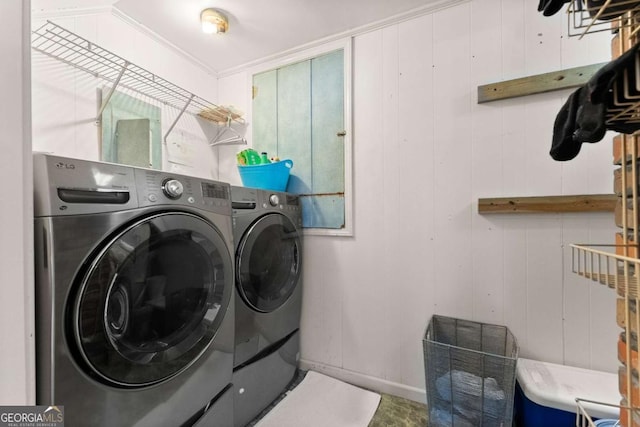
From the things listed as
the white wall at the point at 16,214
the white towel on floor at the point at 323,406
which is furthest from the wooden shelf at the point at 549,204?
the white wall at the point at 16,214

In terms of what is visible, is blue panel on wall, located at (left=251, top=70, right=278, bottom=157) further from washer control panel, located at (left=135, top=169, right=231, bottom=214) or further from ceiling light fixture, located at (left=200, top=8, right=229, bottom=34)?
washer control panel, located at (left=135, top=169, right=231, bottom=214)

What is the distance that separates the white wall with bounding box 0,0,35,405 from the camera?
577 mm

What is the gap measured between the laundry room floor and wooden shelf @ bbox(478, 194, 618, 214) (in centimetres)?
107

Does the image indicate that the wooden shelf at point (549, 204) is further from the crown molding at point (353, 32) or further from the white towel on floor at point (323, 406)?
the white towel on floor at point (323, 406)

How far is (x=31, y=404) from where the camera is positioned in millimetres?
636

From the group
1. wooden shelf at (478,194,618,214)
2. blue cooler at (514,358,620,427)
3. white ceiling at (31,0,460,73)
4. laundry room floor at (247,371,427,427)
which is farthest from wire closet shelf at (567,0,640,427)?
white ceiling at (31,0,460,73)

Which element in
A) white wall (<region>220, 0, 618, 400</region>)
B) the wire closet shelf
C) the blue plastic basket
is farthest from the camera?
the blue plastic basket

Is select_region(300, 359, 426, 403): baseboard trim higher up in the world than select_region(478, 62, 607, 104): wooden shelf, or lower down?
lower down

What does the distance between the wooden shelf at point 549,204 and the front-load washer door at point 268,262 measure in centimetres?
104

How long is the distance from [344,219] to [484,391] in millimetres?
1037

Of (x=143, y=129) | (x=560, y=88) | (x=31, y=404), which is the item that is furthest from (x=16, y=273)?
(x=560, y=88)

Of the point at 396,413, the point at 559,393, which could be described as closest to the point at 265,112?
the point at 396,413

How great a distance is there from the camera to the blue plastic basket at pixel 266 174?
5.25 feet

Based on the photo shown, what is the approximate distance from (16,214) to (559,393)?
175 cm
